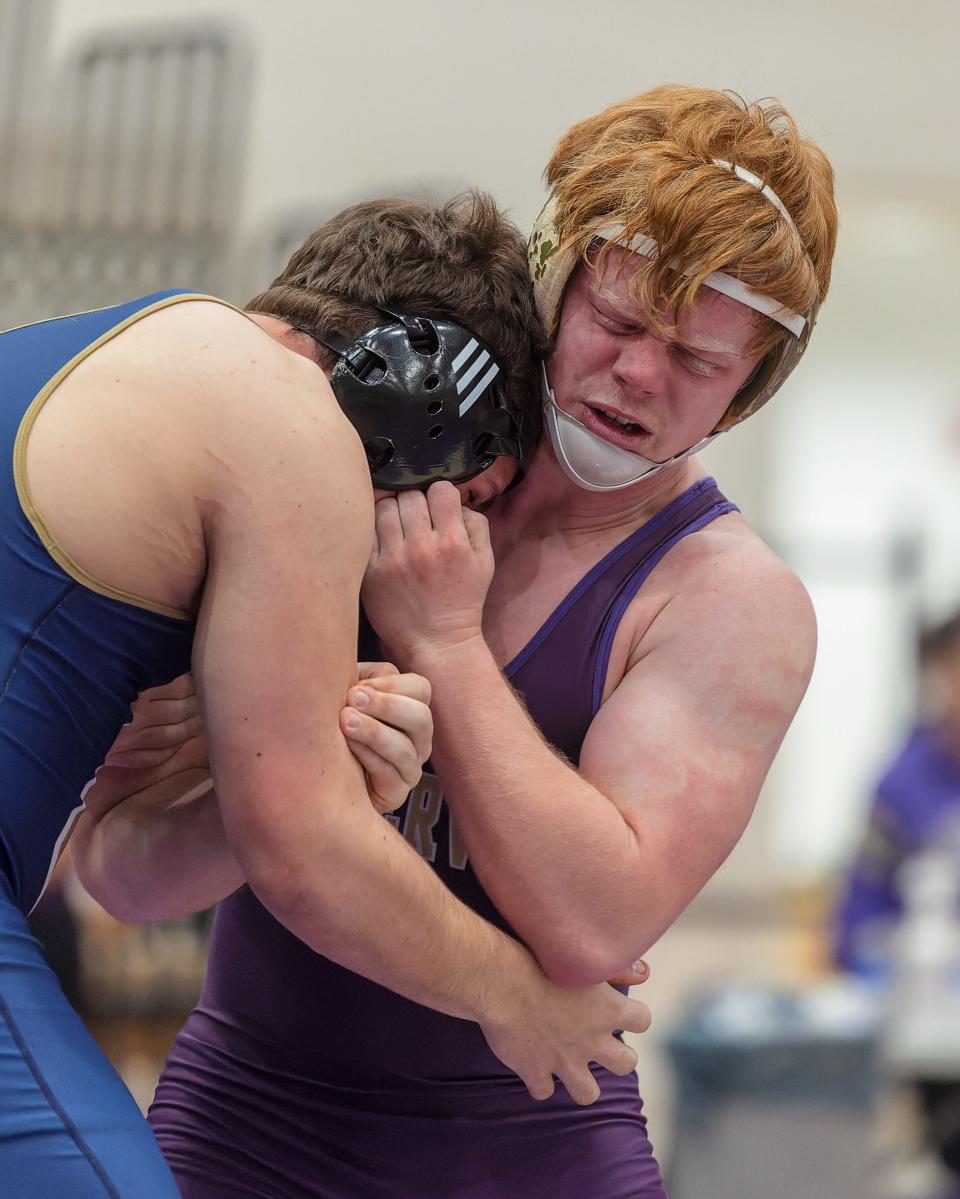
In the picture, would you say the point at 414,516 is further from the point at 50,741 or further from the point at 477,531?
the point at 50,741

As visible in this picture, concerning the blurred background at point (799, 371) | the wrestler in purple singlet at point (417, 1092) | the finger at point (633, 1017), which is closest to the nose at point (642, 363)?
the wrestler in purple singlet at point (417, 1092)

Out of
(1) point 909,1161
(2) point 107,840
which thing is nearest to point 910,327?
(1) point 909,1161

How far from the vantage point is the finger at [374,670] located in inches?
73.8

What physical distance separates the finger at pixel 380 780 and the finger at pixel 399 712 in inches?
1.5

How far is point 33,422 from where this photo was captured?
1.64m

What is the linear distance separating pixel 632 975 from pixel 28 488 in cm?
112

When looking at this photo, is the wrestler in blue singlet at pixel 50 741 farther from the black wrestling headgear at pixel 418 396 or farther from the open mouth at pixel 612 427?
the open mouth at pixel 612 427

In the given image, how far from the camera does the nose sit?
2.13 meters

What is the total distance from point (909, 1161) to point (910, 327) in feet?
27.4

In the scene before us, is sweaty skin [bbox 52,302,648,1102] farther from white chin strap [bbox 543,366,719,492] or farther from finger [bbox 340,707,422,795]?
white chin strap [bbox 543,366,719,492]

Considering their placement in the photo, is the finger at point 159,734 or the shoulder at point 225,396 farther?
the finger at point 159,734

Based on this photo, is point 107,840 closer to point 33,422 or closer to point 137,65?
point 33,422

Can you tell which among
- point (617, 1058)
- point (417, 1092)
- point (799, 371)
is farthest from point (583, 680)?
point (799, 371)

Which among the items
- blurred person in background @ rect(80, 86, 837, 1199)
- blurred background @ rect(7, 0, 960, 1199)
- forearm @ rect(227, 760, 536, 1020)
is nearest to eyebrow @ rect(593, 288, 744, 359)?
blurred person in background @ rect(80, 86, 837, 1199)
